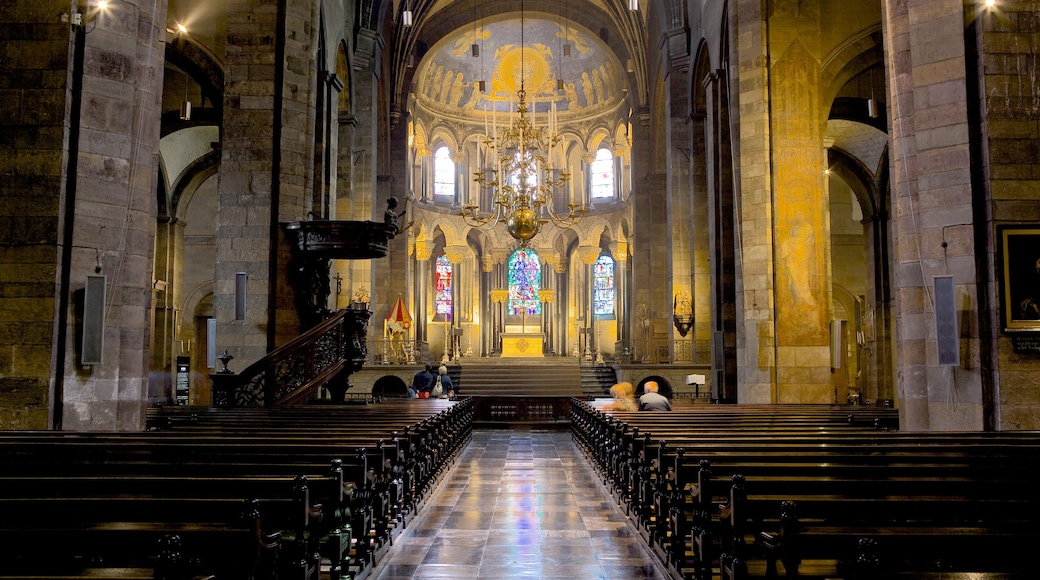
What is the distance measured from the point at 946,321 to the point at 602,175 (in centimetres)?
2782

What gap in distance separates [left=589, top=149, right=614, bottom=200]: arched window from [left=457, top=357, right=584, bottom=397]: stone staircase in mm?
10106

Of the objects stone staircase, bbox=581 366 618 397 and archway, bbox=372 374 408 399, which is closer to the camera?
archway, bbox=372 374 408 399

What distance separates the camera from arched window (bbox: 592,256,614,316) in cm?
3553

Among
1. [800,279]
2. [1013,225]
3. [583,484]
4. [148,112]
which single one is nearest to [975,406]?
[1013,225]

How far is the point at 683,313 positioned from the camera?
2111 cm

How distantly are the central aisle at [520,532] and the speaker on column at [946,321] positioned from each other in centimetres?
361

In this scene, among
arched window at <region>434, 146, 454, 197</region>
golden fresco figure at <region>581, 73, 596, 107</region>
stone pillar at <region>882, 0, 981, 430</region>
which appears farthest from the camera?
arched window at <region>434, 146, 454, 197</region>

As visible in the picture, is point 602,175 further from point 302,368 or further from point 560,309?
point 302,368

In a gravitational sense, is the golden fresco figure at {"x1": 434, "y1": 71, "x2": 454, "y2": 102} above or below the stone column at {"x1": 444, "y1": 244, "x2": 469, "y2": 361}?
above

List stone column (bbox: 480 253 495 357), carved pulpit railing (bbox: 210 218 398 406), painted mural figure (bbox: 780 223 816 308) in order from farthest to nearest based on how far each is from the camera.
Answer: stone column (bbox: 480 253 495 357), painted mural figure (bbox: 780 223 816 308), carved pulpit railing (bbox: 210 218 398 406)

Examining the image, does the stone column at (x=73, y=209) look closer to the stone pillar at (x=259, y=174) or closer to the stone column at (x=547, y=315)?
the stone pillar at (x=259, y=174)

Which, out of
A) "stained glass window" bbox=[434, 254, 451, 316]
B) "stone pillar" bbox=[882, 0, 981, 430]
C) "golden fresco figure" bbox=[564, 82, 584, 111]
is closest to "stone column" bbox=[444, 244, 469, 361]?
"stained glass window" bbox=[434, 254, 451, 316]

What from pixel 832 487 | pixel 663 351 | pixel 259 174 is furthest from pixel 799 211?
pixel 663 351

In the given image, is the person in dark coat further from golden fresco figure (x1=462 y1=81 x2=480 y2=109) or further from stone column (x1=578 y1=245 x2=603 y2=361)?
golden fresco figure (x1=462 y1=81 x2=480 y2=109)
